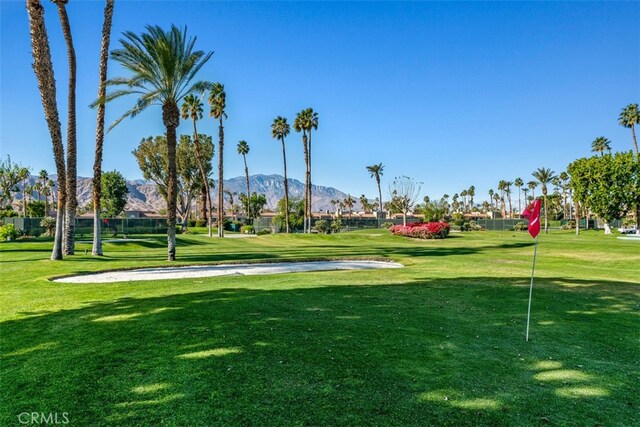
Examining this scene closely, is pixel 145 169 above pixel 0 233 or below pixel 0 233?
above

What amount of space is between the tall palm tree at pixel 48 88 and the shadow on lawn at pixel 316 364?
1316 centimetres

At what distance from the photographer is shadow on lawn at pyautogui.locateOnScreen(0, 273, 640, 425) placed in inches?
159

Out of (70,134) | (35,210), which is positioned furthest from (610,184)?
(35,210)

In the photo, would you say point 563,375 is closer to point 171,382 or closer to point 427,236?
point 171,382

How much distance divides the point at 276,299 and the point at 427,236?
38.6 meters

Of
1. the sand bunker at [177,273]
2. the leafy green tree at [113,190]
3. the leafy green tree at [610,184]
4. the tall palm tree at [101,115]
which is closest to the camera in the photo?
the sand bunker at [177,273]

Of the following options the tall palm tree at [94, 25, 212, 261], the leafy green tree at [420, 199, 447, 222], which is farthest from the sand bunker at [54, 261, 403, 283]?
the leafy green tree at [420, 199, 447, 222]

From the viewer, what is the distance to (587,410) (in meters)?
4.18

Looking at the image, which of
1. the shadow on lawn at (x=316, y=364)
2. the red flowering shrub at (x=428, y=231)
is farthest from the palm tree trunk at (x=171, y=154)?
the red flowering shrub at (x=428, y=231)

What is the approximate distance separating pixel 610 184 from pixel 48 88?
6581 centimetres

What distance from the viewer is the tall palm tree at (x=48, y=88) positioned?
17.8 metres

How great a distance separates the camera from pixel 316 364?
5191 mm

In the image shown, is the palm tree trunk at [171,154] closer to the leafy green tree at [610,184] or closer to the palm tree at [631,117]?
the leafy green tree at [610,184]

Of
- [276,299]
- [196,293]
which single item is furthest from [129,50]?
[276,299]
